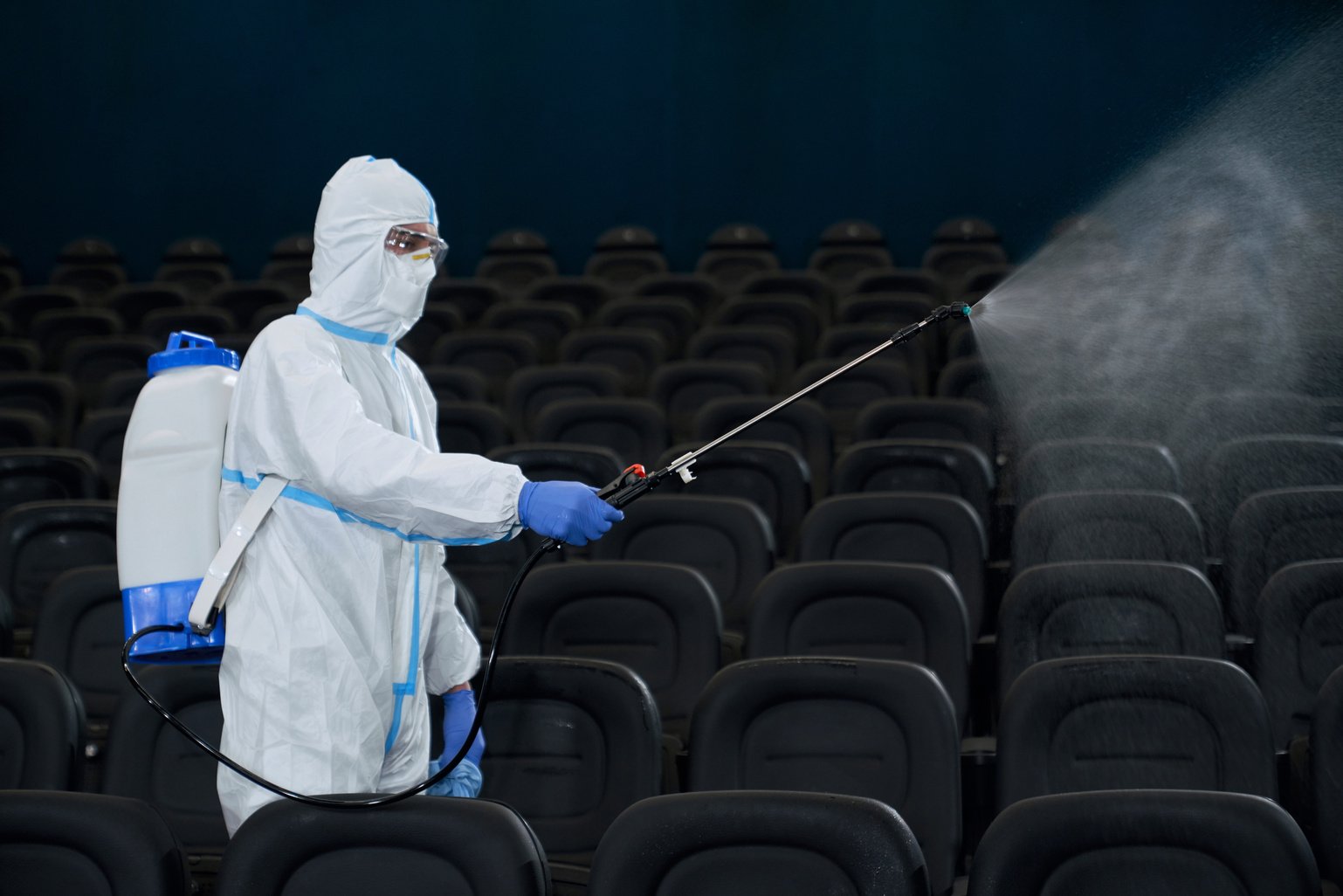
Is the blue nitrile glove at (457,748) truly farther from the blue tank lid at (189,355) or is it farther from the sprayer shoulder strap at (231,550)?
the blue tank lid at (189,355)

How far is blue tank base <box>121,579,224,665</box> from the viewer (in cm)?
223

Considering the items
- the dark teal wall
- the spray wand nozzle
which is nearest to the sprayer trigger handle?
the spray wand nozzle

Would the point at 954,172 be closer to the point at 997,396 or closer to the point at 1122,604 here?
the point at 997,396

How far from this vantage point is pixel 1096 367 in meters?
5.19

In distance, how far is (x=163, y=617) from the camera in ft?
7.30

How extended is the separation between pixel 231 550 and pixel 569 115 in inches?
273

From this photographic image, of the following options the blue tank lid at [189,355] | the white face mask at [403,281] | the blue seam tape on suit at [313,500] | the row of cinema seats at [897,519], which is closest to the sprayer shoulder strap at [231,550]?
the blue seam tape on suit at [313,500]

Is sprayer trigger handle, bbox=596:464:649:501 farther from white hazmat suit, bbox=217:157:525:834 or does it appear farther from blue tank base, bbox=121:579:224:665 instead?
blue tank base, bbox=121:579:224:665

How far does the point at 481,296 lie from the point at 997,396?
278 centimetres

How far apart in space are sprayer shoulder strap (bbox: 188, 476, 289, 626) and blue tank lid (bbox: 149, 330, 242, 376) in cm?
25

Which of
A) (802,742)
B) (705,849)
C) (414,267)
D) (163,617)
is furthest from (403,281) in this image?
(802,742)

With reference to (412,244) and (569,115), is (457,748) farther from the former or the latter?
(569,115)

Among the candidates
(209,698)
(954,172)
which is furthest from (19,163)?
(209,698)

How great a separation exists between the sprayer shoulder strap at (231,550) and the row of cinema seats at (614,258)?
5341 millimetres
